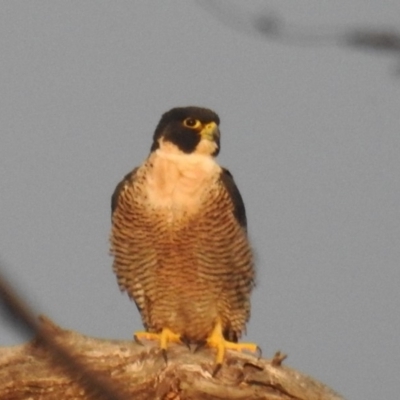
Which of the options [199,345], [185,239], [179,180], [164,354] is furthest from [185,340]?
[179,180]

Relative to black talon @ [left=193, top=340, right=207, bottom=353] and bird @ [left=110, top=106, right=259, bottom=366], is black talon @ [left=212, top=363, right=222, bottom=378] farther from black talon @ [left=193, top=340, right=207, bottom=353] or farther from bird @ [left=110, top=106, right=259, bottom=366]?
bird @ [left=110, top=106, right=259, bottom=366]

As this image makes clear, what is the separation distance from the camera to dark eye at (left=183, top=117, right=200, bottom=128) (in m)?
6.44

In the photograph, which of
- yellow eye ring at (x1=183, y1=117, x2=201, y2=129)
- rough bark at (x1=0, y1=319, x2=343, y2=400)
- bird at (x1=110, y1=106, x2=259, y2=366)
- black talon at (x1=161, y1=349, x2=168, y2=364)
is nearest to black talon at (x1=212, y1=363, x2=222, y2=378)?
rough bark at (x1=0, y1=319, x2=343, y2=400)

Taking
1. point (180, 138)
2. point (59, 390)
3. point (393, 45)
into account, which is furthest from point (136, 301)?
point (393, 45)

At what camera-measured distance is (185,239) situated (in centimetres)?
625

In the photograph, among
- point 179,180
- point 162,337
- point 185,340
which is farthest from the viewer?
point 179,180

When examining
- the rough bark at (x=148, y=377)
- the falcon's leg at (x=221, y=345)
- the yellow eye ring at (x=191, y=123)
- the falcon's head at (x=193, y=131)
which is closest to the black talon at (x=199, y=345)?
the falcon's leg at (x=221, y=345)

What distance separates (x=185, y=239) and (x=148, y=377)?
4.56ft

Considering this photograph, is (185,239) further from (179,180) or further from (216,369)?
(216,369)

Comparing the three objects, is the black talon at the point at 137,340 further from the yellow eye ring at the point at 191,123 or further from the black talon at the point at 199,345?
the yellow eye ring at the point at 191,123

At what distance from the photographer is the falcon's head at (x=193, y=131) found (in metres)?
6.44

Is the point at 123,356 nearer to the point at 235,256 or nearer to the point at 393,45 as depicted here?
the point at 235,256

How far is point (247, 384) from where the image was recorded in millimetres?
5062

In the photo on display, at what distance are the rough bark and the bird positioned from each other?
3.07ft
